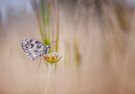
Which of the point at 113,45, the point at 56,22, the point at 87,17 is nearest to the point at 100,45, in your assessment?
the point at 113,45

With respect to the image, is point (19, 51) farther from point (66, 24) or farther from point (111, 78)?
point (111, 78)

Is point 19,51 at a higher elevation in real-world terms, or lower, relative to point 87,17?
lower

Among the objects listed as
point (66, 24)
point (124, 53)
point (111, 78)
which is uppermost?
point (66, 24)
